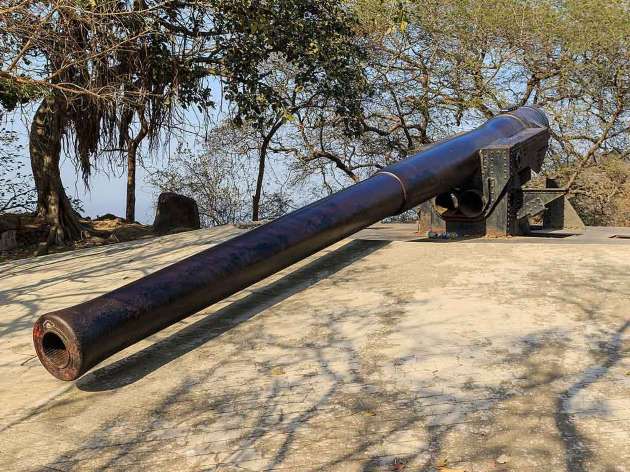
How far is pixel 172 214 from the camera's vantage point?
12.4 m

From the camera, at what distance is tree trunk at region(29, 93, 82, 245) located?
448 inches

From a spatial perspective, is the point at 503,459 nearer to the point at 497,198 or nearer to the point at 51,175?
the point at 497,198

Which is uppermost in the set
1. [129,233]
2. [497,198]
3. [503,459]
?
[497,198]

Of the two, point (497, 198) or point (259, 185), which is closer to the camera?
point (497, 198)

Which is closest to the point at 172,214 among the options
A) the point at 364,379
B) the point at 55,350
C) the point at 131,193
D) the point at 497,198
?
the point at 131,193

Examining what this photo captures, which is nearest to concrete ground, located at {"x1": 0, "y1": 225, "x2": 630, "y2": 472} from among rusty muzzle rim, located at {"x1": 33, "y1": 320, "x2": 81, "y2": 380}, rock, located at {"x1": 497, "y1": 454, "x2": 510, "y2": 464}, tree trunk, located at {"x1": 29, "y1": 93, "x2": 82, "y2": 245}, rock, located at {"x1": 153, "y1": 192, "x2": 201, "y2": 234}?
rock, located at {"x1": 497, "y1": 454, "x2": 510, "y2": 464}

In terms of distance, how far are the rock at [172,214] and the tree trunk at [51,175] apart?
4.38ft

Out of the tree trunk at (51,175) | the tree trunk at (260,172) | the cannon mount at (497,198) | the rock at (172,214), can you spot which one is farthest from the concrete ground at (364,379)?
the tree trunk at (260,172)

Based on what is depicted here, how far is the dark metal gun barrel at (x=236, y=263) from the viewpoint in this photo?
12.6 feet

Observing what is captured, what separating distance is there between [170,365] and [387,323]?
4.70ft

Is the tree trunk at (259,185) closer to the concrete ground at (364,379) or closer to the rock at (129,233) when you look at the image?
the rock at (129,233)

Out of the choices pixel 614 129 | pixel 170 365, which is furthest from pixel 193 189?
pixel 170 365

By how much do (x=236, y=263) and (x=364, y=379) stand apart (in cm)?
142

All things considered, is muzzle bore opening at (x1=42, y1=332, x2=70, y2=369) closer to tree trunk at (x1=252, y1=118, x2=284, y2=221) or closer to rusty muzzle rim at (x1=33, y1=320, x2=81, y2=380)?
rusty muzzle rim at (x1=33, y1=320, x2=81, y2=380)
